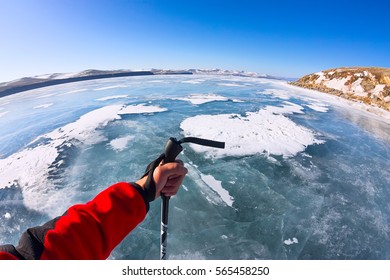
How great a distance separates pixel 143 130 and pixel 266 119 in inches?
227

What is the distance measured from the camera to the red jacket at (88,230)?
3.30 feet

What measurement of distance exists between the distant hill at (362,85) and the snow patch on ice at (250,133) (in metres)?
12.0

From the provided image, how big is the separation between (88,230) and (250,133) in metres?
7.34

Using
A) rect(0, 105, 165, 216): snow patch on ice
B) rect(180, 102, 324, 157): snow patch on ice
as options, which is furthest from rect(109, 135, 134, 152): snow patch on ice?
rect(180, 102, 324, 157): snow patch on ice

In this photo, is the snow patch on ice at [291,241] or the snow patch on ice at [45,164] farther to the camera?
the snow patch on ice at [45,164]

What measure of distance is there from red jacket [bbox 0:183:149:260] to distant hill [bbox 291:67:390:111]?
2014cm

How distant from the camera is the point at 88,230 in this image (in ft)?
3.43

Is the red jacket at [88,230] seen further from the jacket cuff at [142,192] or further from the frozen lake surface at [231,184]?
the frozen lake surface at [231,184]

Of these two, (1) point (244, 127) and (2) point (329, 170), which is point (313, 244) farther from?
(1) point (244, 127)

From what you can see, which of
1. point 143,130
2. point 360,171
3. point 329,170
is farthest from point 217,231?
point 143,130

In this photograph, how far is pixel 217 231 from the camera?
3.63m

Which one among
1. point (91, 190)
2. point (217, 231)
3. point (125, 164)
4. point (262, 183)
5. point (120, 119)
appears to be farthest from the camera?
point (120, 119)

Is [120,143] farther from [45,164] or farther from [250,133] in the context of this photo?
[250,133]

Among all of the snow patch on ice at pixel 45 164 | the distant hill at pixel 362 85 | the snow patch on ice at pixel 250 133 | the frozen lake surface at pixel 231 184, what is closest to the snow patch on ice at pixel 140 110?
the snow patch on ice at pixel 45 164
